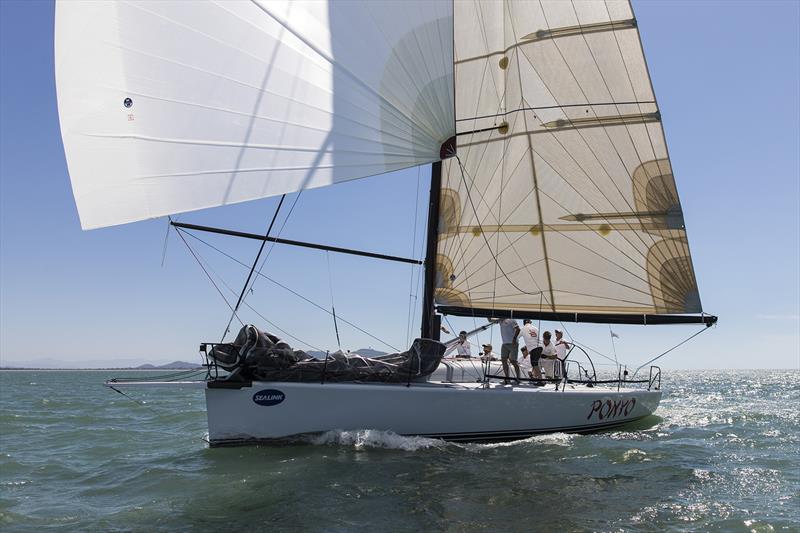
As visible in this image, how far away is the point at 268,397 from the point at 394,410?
203 centimetres

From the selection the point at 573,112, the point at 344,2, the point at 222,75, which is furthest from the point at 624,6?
the point at 222,75

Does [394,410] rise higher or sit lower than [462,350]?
lower

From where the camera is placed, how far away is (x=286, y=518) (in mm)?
6398

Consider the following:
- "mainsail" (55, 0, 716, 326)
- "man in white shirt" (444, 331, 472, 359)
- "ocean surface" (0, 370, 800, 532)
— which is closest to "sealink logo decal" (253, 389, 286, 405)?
"ocean surface" (0, 370, 800, 532)

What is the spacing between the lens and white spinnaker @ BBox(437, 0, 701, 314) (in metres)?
12.8

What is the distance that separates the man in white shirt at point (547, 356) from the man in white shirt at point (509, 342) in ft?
1.89

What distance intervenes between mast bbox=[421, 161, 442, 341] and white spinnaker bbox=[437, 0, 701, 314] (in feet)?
1.91

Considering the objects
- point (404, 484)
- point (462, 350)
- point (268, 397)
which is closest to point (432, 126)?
point (268, 397)

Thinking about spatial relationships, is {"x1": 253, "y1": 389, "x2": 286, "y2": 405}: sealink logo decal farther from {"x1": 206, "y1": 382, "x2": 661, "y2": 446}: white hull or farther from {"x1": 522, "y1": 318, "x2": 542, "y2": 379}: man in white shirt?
{"x1": 522, "y1": 318, "x2": 542, "y2": 379}: man in white shirt

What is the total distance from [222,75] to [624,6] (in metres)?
8.92

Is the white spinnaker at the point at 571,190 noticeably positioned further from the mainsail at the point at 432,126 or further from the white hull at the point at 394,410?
the white hull at the point at 394,410

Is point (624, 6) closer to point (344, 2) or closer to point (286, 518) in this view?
point (344, 2)

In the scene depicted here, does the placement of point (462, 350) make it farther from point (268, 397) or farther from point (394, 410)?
point (268, 397)

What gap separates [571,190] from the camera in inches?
506
